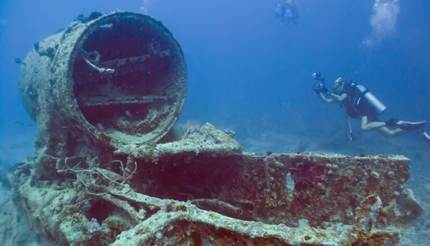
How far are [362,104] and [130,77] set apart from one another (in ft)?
18.6

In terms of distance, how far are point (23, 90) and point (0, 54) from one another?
154825 mm

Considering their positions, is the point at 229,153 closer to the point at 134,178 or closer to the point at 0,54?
the point at 134,178

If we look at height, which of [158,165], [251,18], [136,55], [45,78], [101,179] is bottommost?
[101,179]

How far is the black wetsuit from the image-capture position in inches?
343

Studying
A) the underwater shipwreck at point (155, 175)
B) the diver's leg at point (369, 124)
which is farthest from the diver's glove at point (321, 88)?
the underwater shipwreck at point (155, 175)

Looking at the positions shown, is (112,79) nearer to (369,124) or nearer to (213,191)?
(213,191)

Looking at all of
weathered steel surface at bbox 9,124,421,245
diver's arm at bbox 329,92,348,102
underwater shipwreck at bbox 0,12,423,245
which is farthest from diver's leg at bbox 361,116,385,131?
weathered steel surface at bbox 9,124,421,245

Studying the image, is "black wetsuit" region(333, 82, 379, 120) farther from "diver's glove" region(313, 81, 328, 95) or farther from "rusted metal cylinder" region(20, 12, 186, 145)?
"rusted metal cylinder" region(20, 12, 186, 145)

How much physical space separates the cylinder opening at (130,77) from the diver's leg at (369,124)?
217 inches

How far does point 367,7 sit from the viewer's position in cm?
10369

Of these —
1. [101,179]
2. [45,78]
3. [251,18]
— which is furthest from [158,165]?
[251,18]

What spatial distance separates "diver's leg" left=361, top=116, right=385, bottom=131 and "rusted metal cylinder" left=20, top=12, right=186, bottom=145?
5.48m

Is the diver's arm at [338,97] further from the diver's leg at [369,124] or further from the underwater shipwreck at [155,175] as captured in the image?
the underwater shipwreck at [155,175]

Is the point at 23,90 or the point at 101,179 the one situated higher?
the point at 23,90
